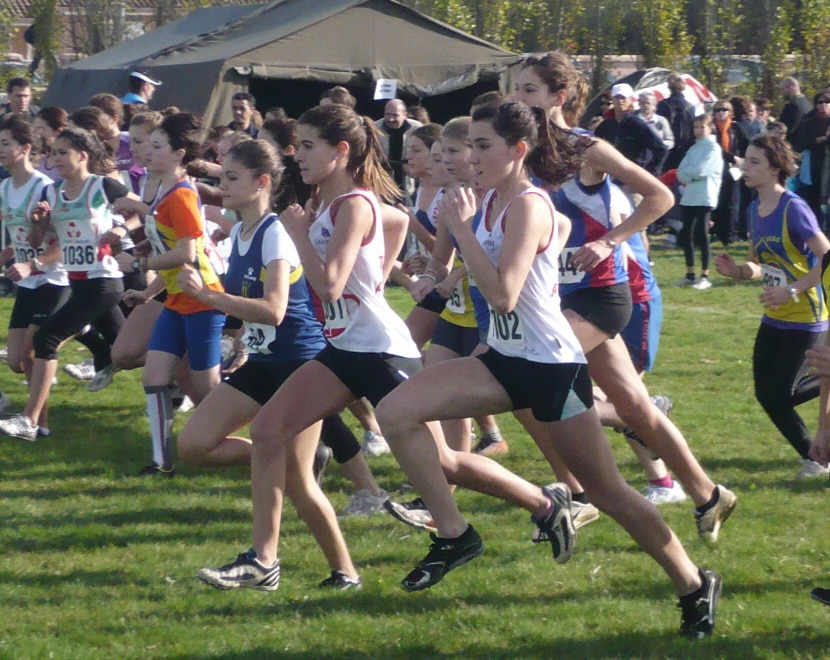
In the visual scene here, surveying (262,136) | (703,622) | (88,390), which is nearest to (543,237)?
(703,622)

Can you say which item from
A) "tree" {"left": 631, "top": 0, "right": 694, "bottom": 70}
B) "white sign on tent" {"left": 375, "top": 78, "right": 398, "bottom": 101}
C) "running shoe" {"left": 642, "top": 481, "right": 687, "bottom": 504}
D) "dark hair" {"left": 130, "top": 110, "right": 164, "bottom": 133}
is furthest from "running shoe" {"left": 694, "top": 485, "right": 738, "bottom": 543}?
"tree" {"left": 631, "top": 0, "right": 694, "bottom": 70}

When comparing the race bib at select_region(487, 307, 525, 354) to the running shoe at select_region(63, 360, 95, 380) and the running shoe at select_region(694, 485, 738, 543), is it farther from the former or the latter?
the running shoe at select_region(63, 360, 95, 380)

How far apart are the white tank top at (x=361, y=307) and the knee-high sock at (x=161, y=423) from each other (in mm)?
2249

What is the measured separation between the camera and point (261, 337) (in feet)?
16.7

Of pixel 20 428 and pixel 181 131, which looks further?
pixel 20 428

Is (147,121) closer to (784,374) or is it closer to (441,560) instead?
(784,374)

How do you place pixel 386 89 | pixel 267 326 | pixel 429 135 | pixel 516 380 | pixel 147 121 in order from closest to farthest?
pixel 516 380, pixel 267 326, pixel 429 135, pixel 147 121, pixel 386 89

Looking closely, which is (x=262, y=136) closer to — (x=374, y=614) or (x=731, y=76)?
(x=374, y=614)

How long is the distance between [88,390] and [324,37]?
10339 mm

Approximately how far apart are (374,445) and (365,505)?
1.30 m

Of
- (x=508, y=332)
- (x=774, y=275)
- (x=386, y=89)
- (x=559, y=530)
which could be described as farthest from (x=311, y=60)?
(x=508, y=332)

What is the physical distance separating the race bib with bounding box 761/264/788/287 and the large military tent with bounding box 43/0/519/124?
11.2 m

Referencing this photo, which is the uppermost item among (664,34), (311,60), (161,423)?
(664,34)

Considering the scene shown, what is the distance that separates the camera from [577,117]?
18.2 ft
